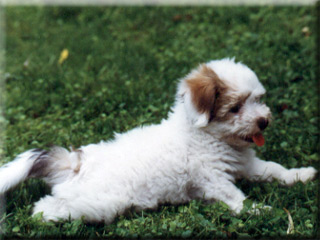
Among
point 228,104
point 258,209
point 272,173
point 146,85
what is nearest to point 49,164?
point 228,104

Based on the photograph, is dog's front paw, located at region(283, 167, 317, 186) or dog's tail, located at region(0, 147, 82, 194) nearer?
dog's tail, located at region(0, 147, 82, 194)

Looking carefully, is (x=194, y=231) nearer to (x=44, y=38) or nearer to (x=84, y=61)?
(x=84, y=61)

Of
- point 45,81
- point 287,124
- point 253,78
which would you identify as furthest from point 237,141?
point 45,81

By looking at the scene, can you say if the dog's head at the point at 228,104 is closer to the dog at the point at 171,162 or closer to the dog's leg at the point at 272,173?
the dog at the point at 171,162

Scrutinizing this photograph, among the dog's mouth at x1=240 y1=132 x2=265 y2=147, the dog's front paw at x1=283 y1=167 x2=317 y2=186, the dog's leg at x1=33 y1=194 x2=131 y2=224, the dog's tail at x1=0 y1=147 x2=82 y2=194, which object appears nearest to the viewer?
the dog's leg at x1=33 y1=194 x2=131 y2=224

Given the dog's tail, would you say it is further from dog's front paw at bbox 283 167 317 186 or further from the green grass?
dog's front paw at bbox 283 167 317 186

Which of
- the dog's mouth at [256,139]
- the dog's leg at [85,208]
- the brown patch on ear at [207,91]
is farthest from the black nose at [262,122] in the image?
the dog's leg at [85,208]

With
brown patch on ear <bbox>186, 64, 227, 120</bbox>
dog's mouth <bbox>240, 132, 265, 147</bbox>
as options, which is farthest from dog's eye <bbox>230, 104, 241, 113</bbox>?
dog's mouth <bbox>240, 132, 265, 147</bbox>

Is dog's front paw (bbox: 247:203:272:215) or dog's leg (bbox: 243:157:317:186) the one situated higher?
dog's leg (bbox: 243:157:317:186)
